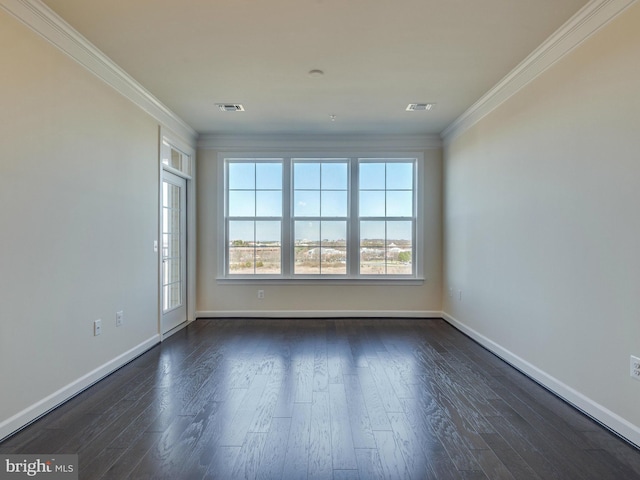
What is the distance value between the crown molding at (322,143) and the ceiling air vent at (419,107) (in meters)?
0.95

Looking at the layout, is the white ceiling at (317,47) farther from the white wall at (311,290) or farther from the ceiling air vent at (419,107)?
the white wall at (311,290)

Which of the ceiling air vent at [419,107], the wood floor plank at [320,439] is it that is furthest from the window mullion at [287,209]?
the wood floor plank at [320,439]

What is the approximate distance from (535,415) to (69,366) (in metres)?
3.25

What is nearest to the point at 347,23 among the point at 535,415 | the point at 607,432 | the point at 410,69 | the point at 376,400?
the point at 410,69

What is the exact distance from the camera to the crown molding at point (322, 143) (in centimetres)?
495

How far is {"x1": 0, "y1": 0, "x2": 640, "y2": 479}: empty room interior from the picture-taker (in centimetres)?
200

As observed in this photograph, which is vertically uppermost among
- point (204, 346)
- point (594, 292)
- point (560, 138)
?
point (560, 138)

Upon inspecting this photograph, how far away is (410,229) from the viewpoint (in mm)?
5102

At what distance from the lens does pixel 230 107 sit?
392 cm

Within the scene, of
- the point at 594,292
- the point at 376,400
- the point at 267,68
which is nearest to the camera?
the point at 594,292

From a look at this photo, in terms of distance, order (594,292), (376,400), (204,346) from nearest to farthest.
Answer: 1. (594,292)
2. (376,400)
3. (204,346)

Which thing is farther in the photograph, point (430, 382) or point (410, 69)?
point (410, 69)

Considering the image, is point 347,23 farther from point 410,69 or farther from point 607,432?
point 607,432

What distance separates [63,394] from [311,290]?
3.08 m
